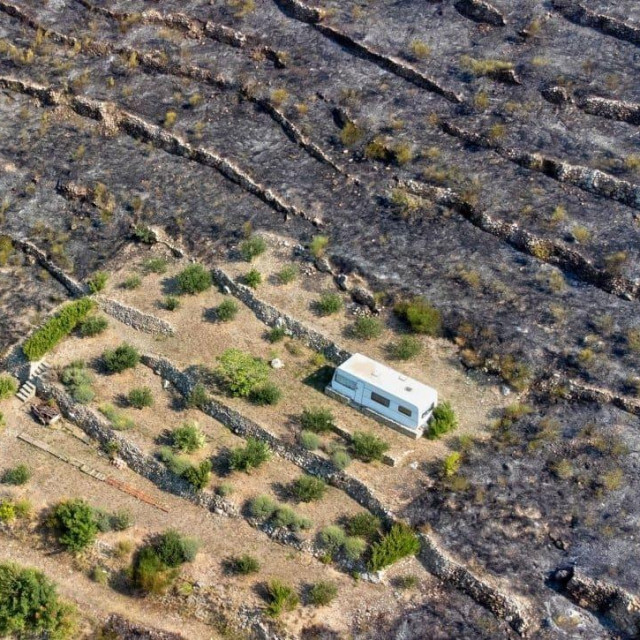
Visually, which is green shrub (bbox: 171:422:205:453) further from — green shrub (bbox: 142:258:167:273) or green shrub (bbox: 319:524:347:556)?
Answer: green shrub (bbox: 142:258:167:273)

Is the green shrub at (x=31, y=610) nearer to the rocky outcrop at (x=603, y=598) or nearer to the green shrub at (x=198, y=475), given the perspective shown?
the green shrub at (x=198, y=475)

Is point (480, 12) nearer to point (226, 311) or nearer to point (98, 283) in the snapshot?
point (226, 311)

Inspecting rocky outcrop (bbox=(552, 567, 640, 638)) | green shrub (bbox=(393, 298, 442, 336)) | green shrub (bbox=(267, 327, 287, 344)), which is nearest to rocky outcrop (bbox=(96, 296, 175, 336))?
green shrub (bbox=(267, 327, 287, 344))

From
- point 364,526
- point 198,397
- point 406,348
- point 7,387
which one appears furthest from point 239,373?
point 7,387

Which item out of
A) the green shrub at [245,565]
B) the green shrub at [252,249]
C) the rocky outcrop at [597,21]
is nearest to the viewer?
Result: the green shrub at [245,565]

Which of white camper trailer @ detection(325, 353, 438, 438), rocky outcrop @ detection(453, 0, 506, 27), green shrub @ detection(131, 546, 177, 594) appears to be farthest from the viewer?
rocky outcrop @ detection(453, 0, 506, 27)

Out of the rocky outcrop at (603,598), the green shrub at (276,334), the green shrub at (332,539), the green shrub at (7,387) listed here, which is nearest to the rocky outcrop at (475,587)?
the rocky outcrop at (603,598)
